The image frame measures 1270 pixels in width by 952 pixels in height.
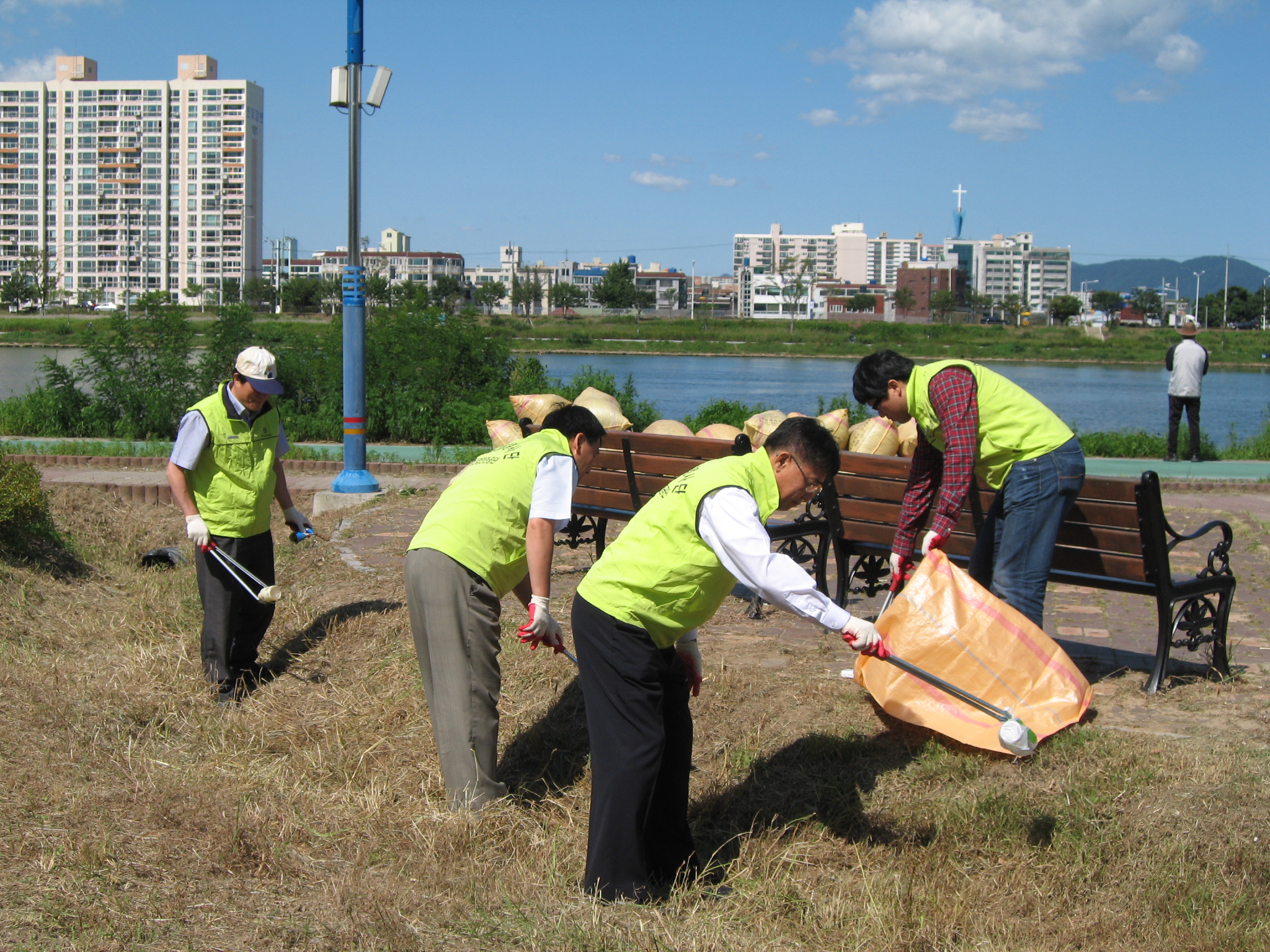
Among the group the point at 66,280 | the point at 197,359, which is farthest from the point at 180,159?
the point at 197,359

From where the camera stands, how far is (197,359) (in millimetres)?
15555

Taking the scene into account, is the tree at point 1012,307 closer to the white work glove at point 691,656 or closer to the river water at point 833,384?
the river water at point 833,384

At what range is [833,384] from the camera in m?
32.6

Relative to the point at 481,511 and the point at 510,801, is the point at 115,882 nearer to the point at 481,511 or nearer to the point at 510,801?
the point at 510,801

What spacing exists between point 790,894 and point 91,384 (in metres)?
14.1

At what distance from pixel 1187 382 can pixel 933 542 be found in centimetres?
1029

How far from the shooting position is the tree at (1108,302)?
134375 mm

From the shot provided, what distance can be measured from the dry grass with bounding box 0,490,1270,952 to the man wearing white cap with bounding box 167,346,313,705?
220 mm

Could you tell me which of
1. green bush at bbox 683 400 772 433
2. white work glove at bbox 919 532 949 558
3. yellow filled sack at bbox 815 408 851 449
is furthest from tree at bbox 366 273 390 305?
white work glove at bbox 919 532 949 558

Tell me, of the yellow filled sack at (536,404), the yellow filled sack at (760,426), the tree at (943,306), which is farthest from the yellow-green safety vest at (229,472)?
the tree at (943,306)

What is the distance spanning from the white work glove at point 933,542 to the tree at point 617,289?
106m

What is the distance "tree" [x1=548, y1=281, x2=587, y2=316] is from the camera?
11719cm

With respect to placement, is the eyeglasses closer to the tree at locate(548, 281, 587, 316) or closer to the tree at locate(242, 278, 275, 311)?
the tree at locate(242, 278, 275, 311)

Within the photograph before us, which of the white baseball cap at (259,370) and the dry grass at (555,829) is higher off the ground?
the white baseball cap at (259,370)
